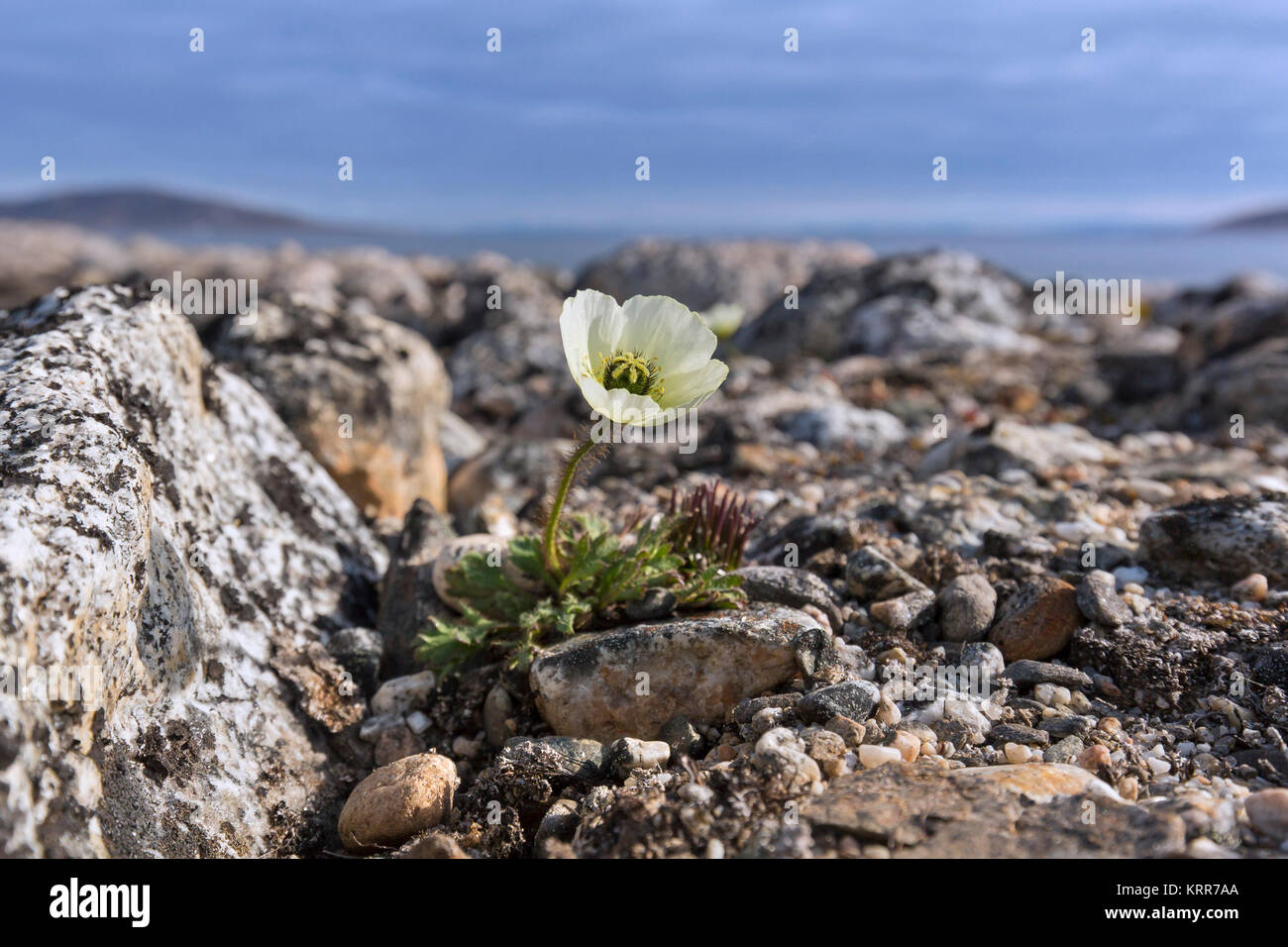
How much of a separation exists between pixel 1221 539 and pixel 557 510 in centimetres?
317

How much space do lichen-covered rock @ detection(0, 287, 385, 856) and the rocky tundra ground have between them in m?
0.01

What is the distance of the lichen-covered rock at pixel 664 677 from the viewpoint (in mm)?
3645

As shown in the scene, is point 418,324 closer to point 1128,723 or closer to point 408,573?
point 408,573

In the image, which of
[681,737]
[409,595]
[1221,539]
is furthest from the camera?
[409,595]

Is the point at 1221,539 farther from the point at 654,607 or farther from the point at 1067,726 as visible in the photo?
the point at 654,607

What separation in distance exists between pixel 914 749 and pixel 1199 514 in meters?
2.34

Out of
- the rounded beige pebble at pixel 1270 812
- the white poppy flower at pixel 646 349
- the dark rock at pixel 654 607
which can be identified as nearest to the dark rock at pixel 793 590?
the dark rock at pixel 654 607

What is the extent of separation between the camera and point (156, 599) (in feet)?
11.1

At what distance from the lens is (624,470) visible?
23.0ft

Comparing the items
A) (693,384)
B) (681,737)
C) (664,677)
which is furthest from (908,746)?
(693,384)

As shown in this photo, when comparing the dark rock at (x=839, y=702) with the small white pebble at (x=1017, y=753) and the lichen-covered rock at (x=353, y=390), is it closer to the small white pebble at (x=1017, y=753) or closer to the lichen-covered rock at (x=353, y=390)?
the small white pebble at (x=1017, y=753)

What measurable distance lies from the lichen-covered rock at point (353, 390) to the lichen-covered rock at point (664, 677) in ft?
9.28

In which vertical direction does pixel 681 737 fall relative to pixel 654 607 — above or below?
below

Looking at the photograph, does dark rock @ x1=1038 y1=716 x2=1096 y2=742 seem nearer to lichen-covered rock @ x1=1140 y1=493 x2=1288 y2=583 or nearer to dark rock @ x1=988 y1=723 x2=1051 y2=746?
dark rock @ x1=988 y1=723 x2=1051 y2=746
